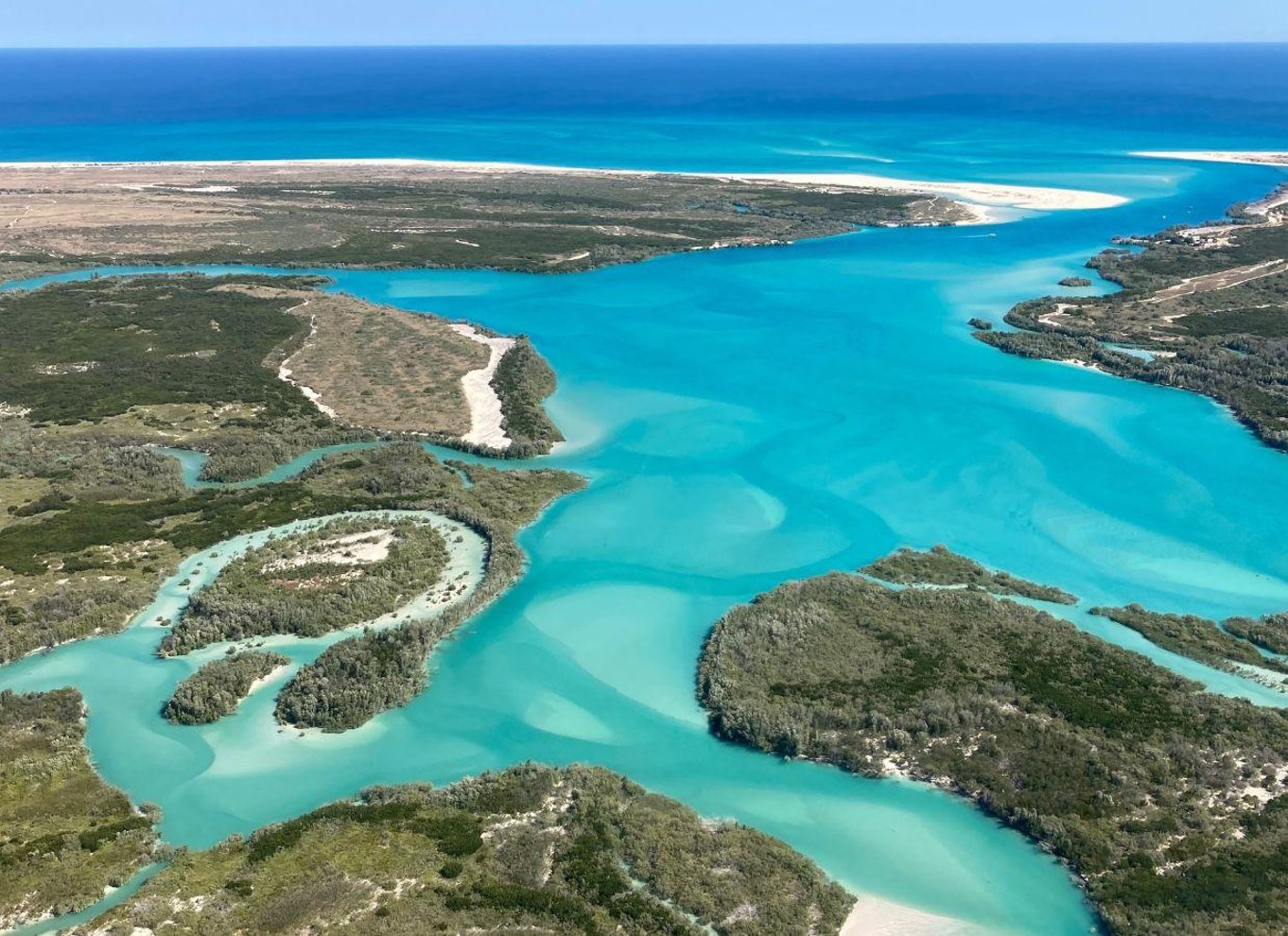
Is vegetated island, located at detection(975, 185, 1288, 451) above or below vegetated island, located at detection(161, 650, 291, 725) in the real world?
above

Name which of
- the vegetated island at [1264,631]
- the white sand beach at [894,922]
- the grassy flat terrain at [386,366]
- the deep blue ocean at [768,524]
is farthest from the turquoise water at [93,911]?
the vegetated island at [1264,631]

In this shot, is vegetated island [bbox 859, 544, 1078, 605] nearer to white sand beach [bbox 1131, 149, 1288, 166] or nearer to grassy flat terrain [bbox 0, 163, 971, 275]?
grassy flat terrain [bbox 0, 163, 971, 275]

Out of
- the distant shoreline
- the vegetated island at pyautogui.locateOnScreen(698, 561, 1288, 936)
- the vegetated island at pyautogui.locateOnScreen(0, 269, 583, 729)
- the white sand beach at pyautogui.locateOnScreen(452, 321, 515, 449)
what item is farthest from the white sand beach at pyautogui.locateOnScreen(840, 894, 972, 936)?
the distant shoreline

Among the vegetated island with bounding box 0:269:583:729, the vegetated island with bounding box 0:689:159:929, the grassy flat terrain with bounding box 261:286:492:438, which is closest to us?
the vegetated island with bounding box 0:689:159:929

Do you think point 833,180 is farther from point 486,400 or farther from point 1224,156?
point 486,400

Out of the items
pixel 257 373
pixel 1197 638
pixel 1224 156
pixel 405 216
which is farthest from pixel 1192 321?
pixel 1224 156

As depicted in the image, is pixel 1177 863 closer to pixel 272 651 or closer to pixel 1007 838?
pixel 1007 838
